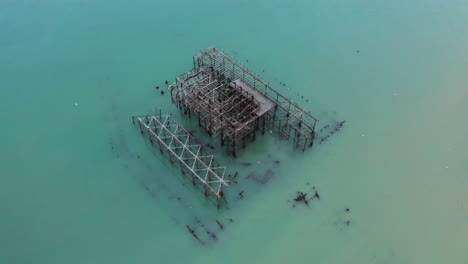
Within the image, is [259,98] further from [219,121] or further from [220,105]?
[219,121]

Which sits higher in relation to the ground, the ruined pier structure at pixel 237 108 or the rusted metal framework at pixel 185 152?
the ruined pier structure at pixel 237 108

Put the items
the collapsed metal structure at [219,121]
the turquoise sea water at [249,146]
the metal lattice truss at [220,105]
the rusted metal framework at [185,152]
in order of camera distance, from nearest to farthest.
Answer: the turquoise sea water at [249,146]
the rusted metal framework at [185,152]
the collapsed metal structure at [219,121]
the metal lattice truss at [220,105]

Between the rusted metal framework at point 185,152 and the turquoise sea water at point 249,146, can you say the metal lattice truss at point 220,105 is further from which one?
the turquoise sea water at point 249,146

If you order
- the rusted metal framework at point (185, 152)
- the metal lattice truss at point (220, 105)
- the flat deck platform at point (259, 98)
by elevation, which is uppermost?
the flat deck platform at point (259, 98)

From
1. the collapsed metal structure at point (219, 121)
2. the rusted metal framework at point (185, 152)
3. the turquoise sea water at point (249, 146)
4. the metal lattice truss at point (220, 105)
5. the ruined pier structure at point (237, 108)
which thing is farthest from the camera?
the ruined pier structure at point (237, 108)

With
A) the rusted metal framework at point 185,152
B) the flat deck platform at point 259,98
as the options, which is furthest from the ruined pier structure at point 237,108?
the rusted metal framework at point 185,152

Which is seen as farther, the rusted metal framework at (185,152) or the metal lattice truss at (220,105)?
the metal lattice truss at (220,105)

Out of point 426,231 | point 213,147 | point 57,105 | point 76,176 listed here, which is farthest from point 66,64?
point 426,231
